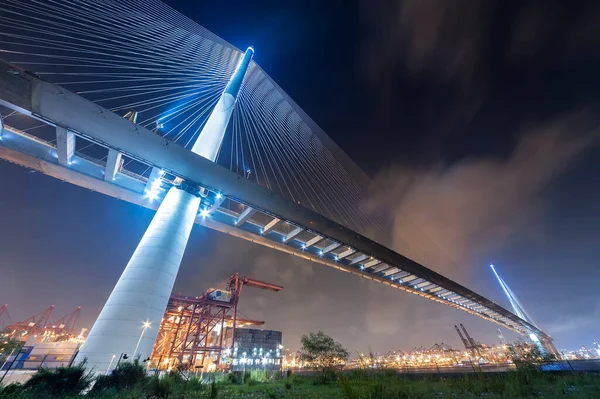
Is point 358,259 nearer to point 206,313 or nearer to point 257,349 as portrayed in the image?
point 206,313

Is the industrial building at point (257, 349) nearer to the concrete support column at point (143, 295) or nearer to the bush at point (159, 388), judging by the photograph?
the concrete support column at point (143, 295)

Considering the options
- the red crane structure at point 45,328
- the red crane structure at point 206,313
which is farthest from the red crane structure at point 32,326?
the red crane structure at point 206,313

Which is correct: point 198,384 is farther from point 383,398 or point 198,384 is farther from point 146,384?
point 383,398

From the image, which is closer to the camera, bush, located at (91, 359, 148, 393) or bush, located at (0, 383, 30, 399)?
bush, located at (0, 383, 30, 399)

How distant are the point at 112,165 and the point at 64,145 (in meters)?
1.80

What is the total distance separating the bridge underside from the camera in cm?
813

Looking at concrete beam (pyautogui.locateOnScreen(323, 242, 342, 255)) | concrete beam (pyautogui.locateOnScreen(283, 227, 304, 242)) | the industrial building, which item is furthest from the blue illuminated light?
the industrial building

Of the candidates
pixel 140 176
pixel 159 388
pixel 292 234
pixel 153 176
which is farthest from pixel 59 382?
pixel 292 234

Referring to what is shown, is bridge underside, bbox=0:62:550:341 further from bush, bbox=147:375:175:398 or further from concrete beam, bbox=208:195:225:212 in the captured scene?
bush, bbox=147:375:175:398

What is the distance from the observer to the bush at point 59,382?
534 centimetres

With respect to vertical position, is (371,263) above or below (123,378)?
above

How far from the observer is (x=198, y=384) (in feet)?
27.7

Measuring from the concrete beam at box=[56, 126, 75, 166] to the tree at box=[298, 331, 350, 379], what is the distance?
955 inches

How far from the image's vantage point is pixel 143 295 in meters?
8.51
